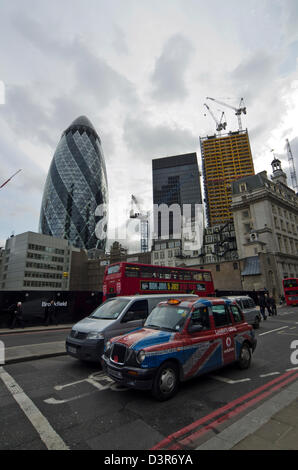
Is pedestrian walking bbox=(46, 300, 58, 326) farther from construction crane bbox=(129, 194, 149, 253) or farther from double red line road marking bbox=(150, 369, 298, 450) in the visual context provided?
construction crane bbox=(129, 194, 149, 253)

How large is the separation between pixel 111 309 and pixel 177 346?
12.5 feet

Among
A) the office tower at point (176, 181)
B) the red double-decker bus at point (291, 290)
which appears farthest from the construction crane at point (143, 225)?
the red double-decker bus at point (291, 290)

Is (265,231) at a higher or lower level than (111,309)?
higher

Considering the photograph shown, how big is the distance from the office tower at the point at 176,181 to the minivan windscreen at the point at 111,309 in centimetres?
13766

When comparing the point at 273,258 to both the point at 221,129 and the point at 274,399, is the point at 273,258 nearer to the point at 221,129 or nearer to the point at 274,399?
the point at 274,399

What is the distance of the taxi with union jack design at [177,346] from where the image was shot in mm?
4660

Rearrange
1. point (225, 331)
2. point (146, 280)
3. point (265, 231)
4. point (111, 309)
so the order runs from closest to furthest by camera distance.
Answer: point (225, 331)
point (111, 309)
point (146, 280)
point (265, 231)

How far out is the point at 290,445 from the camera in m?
2.99

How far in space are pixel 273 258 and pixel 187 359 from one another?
5142 cm

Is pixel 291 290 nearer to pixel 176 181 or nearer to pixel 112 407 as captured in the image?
pixel 112 407

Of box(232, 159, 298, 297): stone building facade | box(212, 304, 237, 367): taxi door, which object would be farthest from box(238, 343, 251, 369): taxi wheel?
box(232, 159, 298, 297): stone building facade

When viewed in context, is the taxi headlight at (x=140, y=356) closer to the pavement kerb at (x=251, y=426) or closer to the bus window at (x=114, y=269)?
the pavement kerb at (x=251, y=426)

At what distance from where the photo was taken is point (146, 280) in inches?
712

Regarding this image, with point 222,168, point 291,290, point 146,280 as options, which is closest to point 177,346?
point 146,280
